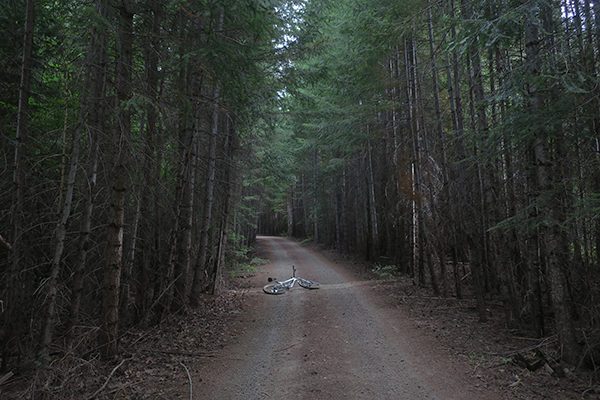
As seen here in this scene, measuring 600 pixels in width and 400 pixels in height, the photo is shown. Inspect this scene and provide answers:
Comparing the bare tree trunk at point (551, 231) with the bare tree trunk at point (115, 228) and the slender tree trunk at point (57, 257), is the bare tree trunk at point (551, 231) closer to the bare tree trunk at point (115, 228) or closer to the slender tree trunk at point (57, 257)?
the bare tree trunk at point (115, 228)

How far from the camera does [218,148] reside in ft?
35.3

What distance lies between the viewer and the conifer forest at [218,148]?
454 centimetres

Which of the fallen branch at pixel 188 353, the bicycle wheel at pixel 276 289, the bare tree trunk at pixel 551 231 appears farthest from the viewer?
the bicycle wheel at pixel 276 289

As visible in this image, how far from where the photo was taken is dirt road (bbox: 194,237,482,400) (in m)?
4.52

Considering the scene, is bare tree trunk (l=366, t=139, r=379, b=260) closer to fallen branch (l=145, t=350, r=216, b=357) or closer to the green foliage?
the green foliage

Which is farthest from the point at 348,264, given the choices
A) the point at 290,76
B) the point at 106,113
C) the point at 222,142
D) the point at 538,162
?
the point at 106,113

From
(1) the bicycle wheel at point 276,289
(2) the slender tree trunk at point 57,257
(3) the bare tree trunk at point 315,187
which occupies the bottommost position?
(1) the bicycle wheel at point 276,289

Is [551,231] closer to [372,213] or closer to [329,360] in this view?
[329,360]

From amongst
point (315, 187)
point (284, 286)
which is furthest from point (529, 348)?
point (315, 187)

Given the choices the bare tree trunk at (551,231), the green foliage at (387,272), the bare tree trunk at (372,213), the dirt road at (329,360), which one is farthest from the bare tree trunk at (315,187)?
the bare tree trunk at (551,231)

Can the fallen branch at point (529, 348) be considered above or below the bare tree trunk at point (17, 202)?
below

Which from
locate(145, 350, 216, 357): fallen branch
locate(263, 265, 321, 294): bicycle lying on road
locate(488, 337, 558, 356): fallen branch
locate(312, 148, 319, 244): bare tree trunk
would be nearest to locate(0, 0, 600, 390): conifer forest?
locate(488, 337, 558, 356): fallen branch

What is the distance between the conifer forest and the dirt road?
1.97m

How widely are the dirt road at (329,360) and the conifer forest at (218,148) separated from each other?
197cm
